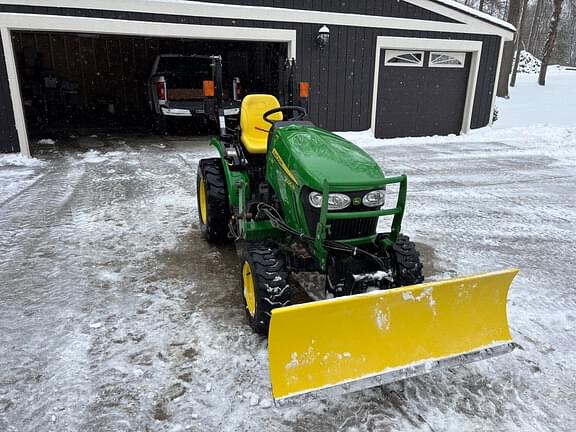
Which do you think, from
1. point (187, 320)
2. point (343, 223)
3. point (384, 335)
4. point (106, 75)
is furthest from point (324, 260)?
point (106, 75)

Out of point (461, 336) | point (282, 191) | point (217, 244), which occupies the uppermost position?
point (282, 191)

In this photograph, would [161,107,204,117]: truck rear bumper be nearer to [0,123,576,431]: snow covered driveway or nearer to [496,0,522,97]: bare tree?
[0,123,576,431]: snow covered driveway

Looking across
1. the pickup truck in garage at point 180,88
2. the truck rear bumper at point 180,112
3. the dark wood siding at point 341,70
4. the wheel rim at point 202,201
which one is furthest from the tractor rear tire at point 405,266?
the truck rear bumper at point 180,112

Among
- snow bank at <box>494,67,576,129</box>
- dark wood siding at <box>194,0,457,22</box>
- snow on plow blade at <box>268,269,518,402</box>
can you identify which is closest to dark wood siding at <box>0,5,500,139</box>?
dark wood siding at <box>194,0,457,22</box>

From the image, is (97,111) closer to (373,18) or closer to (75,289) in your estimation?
(373,18)

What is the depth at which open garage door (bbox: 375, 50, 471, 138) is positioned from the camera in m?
11.2

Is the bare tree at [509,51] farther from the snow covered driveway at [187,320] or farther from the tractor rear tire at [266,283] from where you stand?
the tractor rear tire at [266,283]

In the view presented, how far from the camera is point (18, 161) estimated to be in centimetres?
801

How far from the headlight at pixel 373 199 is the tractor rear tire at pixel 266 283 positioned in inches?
25.4

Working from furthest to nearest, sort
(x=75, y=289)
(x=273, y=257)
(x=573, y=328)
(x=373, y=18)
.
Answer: (x=373, y=18) → (x=75, y=289) → (x=573, y=328) → (x=273, y=257)

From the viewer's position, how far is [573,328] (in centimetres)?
312

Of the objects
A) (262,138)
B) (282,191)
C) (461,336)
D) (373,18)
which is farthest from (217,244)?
(373,18)

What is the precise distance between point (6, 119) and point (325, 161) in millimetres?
7480

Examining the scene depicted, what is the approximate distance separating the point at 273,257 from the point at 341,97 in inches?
Answer: 333
